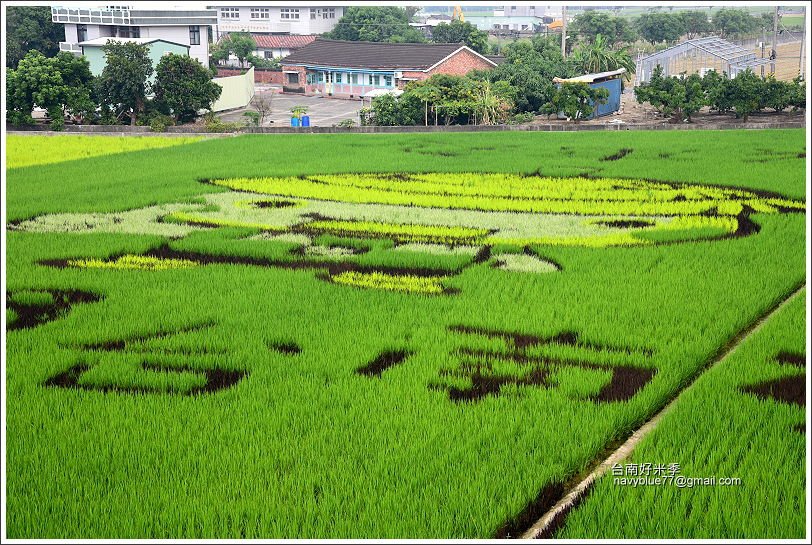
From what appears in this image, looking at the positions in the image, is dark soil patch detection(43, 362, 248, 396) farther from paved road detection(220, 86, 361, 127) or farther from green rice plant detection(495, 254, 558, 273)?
paved road detection(220, 86, 361, 127)

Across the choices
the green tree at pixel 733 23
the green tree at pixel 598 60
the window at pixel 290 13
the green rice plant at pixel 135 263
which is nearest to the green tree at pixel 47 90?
the green tree at pixel 598 60

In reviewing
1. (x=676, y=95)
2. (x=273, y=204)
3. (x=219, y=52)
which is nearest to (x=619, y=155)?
(x=676, y=95)

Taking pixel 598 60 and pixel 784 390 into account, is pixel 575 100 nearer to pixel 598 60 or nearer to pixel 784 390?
pixel 598 60

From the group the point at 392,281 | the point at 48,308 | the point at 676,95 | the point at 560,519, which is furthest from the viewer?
the point at 676,95

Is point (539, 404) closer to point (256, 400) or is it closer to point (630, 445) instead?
point (630, 445)

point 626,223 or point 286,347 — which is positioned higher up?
point 626,223

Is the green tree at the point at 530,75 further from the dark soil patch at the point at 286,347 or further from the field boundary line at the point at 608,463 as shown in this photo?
the dark soil patch at the point at 286,347
